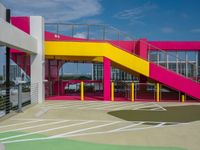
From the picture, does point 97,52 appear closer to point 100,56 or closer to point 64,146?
point 100,56

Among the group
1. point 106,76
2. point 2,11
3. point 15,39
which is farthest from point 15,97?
point 106,76

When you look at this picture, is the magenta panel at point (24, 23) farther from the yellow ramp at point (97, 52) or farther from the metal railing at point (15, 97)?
the metal railing at point (15, 97)

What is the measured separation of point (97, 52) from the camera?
1903cm

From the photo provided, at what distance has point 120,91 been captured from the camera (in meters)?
26.0

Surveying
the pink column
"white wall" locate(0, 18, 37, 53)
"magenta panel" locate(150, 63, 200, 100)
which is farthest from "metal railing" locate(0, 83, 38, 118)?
"magenta panel" locate(150, 63, 200, 100)

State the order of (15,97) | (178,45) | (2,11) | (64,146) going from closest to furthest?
(64,146) < (2,11) < (15,97) < (178,45)

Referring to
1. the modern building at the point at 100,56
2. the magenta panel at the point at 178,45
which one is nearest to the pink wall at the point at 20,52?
the modern building at the point at 100,56

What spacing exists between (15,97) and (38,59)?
3.54 m

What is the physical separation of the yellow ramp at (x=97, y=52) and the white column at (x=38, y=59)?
1399 mm

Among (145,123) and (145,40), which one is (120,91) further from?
(145,123)

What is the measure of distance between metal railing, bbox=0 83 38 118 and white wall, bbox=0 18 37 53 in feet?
6.00

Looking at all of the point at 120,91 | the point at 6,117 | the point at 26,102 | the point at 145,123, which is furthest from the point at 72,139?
the point at 120,91

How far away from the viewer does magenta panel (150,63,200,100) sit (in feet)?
61.3

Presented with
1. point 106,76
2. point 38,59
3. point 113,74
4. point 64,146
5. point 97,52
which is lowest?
point 64,146
